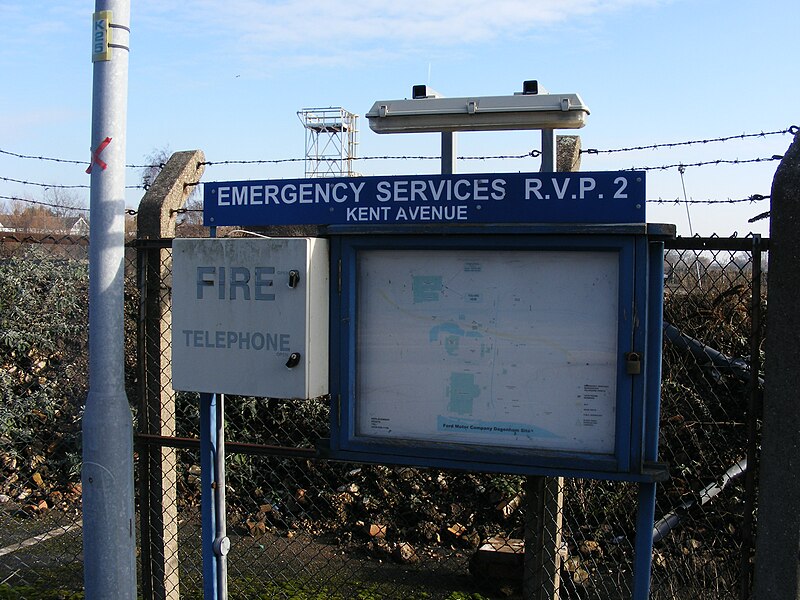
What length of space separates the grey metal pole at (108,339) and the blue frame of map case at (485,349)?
0.83 meters

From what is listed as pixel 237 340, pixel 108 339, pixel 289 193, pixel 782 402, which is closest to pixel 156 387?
pixel 108 339

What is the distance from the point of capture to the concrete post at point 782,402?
8.91 feet

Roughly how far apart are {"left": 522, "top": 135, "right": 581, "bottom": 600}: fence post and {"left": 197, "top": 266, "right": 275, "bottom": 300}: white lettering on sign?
1.36m

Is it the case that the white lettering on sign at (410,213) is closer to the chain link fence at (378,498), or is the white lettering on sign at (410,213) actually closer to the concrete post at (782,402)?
the chain link fence at (378,498)

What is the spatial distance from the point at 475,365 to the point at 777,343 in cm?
106

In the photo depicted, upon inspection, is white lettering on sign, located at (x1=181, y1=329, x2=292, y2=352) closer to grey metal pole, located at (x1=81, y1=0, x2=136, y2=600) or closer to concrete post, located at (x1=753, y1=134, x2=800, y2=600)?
grey metal pole, located at (x1=81, y1=0, x2=136, y2=600)

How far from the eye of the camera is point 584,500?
16.0ft

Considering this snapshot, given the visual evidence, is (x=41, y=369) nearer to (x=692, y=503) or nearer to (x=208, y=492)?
(x=208, y=492)

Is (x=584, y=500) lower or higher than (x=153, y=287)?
lower

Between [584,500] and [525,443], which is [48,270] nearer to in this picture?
[584,500]

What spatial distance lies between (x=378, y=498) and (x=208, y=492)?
2.55 meters

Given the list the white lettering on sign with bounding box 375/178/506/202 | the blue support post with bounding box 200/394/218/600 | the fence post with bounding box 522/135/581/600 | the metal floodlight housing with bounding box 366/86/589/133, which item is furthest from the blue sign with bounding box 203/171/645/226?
the fence post with bounding box 522/135/581/600

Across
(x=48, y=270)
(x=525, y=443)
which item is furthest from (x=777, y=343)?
(x=48, y=270)

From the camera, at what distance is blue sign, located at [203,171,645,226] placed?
2.59 meters
